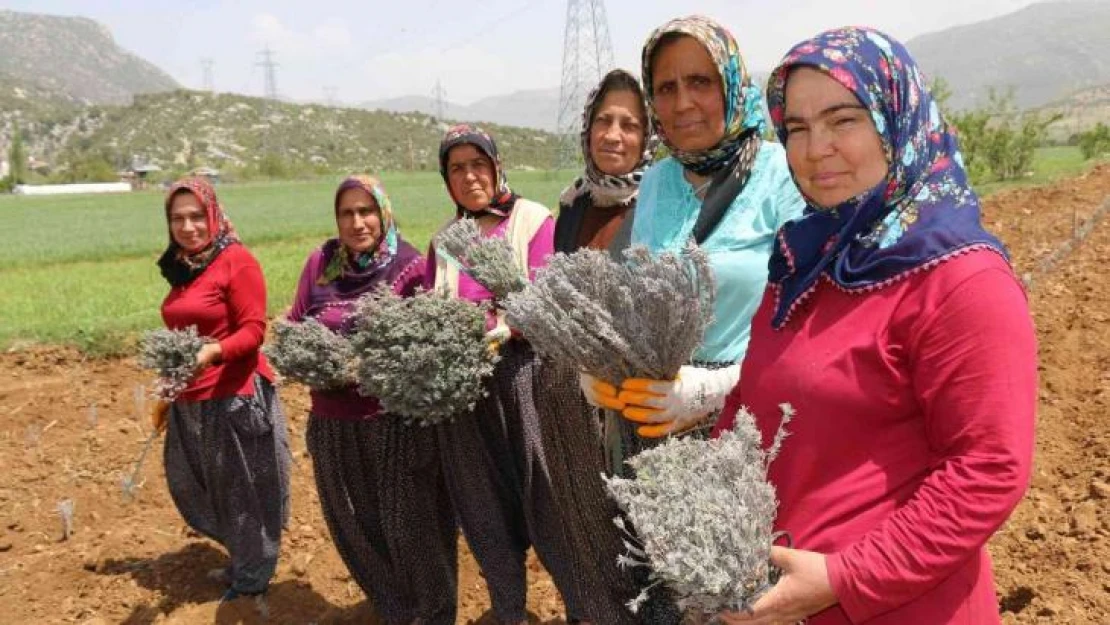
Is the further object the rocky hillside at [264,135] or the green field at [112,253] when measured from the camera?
the rocky hillside at [264,135]

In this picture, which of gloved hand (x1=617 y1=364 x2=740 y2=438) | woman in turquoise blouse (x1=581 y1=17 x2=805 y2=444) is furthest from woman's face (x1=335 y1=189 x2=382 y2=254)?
gloved hand (x1=617 y1=364 x2=740 y2=438)

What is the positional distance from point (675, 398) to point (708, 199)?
54 centimetres

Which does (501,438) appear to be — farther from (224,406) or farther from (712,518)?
(712,518)

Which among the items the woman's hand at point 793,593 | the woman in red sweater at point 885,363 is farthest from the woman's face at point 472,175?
the woman's hand at point 793,593

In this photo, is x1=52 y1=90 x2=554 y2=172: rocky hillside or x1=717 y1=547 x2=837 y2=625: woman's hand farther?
x1=52 y1=90 x2=554 y2=172: rocky hillside

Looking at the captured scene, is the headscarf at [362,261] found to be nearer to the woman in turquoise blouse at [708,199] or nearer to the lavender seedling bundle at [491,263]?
the lavender seedling bundle at [491,263]

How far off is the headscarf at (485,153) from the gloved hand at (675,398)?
1.62 m

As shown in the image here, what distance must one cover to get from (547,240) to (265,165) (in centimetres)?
6716

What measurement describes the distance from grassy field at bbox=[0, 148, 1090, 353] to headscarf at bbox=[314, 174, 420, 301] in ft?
17.9

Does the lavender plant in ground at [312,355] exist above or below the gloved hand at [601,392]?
below

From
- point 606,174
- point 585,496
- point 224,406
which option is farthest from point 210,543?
point 606,174

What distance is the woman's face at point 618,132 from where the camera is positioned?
2.87 metres

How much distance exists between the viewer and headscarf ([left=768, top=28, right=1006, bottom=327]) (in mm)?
1333

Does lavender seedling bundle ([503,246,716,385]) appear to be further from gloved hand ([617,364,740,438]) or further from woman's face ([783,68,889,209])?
woman's face ([783,68,889,209])
